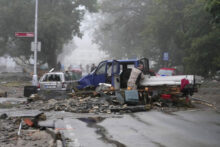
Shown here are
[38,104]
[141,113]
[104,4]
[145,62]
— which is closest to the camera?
[141,113]

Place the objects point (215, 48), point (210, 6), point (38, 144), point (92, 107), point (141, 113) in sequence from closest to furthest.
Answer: point (38, 144) < point (141, 113) < point (92, 107) < point (210, 6) < point (215, 48)

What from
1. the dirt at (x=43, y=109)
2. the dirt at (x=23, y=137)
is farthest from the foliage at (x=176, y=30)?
the dirt at (x=23, y=137)

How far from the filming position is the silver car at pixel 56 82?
19047 mm

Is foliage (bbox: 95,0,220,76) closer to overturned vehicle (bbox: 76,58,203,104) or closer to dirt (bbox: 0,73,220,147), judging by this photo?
overturned vehicle (bbox: 76,58,203,104)

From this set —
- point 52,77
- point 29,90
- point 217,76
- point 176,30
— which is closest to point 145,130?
point 52,77

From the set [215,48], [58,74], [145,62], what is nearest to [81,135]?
[145,62]

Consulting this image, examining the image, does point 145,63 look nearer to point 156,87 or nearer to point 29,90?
point 156,87

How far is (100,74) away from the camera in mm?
17656

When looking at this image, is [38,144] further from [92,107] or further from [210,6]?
[210,6]

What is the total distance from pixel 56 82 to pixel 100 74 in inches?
112

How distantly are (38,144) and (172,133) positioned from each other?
3328 mm

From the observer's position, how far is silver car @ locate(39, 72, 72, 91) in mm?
19047

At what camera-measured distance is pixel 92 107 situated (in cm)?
1430

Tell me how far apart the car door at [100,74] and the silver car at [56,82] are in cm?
208
